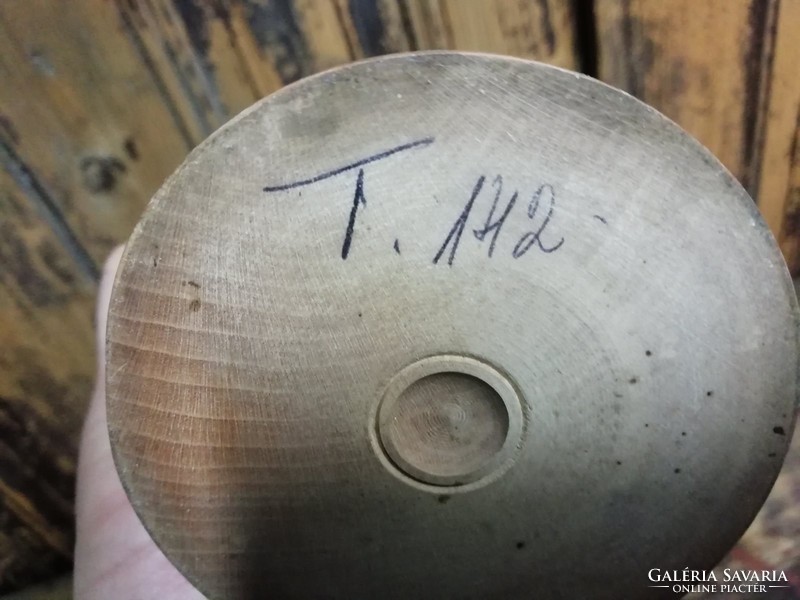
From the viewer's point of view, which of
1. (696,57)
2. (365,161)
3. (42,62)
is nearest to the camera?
(365,161)

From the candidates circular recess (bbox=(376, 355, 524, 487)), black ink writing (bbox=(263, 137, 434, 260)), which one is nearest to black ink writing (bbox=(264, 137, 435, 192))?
black ink writing (bbox=(263, 137, 434, 260))

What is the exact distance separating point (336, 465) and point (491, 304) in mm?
165

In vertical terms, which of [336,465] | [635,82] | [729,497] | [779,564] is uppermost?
[635,82]

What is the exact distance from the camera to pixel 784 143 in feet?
2.73

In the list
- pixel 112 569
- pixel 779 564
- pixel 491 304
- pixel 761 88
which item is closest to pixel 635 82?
pixel 761 88

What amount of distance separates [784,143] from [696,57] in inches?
6.4

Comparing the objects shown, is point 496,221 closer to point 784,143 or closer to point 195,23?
point 195,23

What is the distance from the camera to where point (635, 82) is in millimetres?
770

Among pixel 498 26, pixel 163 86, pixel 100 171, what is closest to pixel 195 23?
pixel 163 86

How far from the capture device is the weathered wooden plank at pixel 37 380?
2.39ft

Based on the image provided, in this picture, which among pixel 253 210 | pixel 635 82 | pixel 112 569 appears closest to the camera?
pixel 253 210

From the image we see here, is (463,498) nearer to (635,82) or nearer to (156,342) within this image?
(156,342)

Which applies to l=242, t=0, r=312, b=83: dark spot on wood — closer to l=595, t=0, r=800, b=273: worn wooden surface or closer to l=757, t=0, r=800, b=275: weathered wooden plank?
l=595, t=0, r=800, b=273: worn wooden surface

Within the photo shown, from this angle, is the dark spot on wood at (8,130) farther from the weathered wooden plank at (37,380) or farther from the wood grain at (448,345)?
the wood grain at (448,345)
